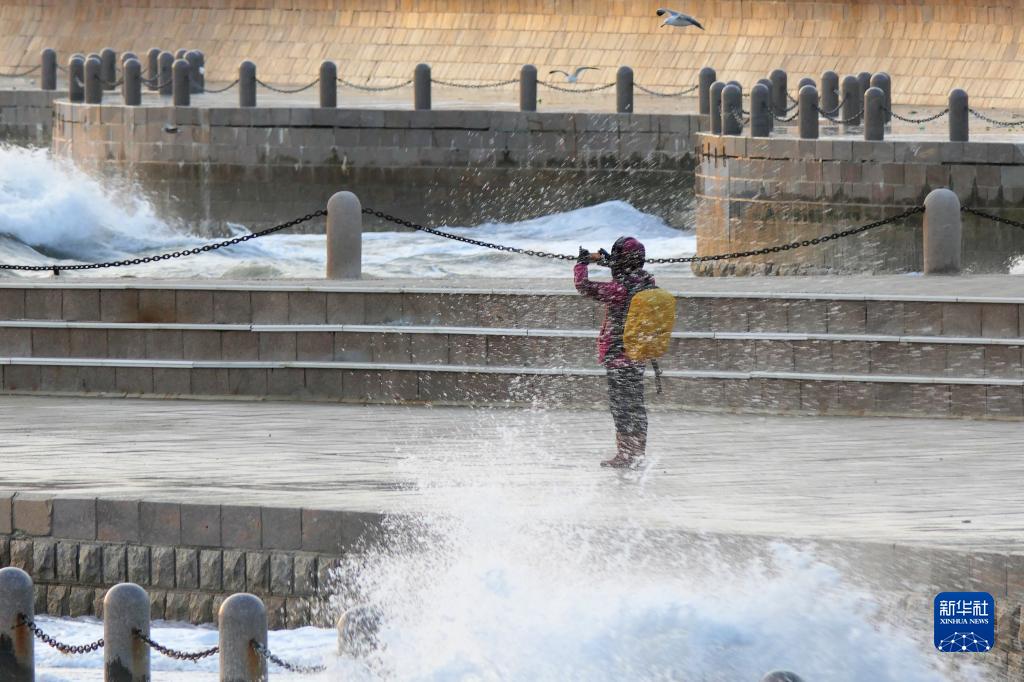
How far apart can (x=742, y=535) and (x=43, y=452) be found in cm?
430

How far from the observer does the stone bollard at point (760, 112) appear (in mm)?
19242

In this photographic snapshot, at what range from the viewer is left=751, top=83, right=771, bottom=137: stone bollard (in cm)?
1924

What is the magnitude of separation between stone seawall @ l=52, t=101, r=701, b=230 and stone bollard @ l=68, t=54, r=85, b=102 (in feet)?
6.60

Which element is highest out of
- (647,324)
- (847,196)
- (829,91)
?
(829,91)

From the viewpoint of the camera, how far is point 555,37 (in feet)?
108

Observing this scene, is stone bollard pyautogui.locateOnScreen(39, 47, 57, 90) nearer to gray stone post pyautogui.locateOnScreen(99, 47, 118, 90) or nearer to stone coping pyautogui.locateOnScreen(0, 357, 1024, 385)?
gray stone post pyautogui.locateOnScreen(99, 47, 118, 90)

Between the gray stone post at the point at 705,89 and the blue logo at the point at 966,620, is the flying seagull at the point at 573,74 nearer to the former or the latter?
the gray stone post at the point at 705,89

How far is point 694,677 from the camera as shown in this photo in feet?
26.6

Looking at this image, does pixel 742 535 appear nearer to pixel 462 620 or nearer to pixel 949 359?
pixel 462 620

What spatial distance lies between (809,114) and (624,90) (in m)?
6.80

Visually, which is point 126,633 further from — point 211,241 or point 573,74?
point 573,74

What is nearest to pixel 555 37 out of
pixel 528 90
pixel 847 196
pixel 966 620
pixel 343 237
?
pixel 528 90

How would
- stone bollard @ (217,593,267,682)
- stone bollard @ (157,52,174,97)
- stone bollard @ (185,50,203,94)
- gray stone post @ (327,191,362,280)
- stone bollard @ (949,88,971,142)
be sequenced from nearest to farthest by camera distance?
stone bollard @ (217,593,267,682) → gray stone post @ (327,191,362,280) → stone bollard @ (949,88,971,142) → stone bollard @ (157,52,174,97) → stone bollard @ (185,50,203,94)

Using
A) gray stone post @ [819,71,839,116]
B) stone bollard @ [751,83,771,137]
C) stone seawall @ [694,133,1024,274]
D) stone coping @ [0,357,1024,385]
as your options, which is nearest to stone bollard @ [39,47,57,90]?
gray stone post @ [819,71,839,116]
